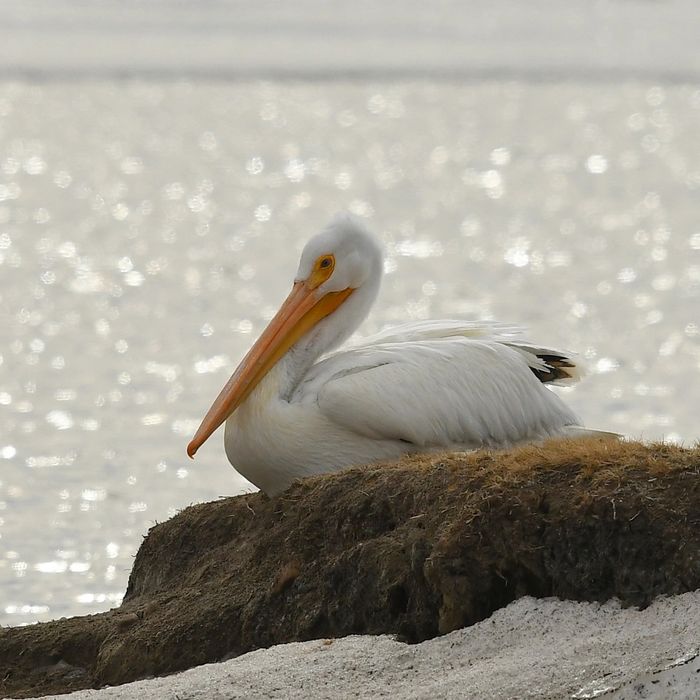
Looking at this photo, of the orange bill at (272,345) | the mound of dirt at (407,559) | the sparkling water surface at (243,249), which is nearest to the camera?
the mound of dirt at (407,559)

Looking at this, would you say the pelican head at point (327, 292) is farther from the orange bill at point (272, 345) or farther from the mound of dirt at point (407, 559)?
the mound of dirt at point (407, 559)

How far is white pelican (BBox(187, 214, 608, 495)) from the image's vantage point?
247 inches

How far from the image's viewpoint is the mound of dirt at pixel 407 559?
4703mm

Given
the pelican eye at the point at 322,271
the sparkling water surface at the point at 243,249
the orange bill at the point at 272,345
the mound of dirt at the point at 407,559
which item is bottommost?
the mound of dirt at the point at 407,559

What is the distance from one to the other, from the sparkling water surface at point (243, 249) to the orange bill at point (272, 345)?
60.1 inches

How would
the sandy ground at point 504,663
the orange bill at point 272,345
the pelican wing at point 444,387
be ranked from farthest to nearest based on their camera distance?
the orange bill at point 272,345 < the pelican wing at point 444,387 < the sandy ground at point 504,663

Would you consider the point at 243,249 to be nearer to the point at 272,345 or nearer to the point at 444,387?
the point at 272,345

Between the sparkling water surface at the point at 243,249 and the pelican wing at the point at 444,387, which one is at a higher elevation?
the sparkling water surface at the point at 243,249

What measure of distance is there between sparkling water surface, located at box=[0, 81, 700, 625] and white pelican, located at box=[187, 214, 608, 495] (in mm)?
1766

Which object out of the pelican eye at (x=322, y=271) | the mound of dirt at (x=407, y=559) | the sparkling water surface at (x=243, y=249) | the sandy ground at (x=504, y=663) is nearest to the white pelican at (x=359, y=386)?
the pelican eye at (x=322, y=271)

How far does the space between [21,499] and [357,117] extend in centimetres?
1846

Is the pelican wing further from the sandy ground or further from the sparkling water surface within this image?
the sparkling water surface

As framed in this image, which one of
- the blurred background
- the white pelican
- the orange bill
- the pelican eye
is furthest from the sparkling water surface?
the pelican eye

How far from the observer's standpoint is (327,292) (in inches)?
279
